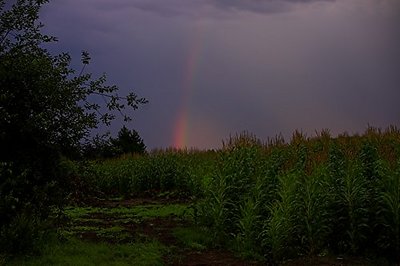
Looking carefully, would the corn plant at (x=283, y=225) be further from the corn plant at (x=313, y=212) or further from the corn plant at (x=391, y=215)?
the corn plant at (x=391, y=215)

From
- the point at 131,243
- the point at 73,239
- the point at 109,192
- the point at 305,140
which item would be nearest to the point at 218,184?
the point at 131,243

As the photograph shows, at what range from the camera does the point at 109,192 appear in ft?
94.4

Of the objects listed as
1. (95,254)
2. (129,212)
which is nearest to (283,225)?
(95,254)

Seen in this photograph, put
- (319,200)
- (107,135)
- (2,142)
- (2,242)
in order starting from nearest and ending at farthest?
1. (2,242)
2. (319,200)
3. (2,142)
4. (107,135)

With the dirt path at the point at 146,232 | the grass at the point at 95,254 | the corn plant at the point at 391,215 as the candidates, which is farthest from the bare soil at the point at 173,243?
the corn plant at the point at 391,215

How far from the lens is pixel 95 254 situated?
420 inches

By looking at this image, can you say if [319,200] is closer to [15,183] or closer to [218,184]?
→ [218,184]

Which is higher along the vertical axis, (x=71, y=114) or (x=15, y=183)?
(x=71, y=114)

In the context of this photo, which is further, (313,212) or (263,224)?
(263,224)

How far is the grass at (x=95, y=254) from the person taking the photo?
10.0 metres

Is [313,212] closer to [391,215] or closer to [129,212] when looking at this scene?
[391,215]

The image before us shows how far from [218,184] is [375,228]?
3.75 meters

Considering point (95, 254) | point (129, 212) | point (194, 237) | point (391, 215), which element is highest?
point (391, 215)

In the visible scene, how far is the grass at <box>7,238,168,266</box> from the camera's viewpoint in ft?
32.9
